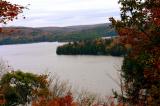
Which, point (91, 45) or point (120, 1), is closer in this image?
point (120, 1)

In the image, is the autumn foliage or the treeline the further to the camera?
the treeline

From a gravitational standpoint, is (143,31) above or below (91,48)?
above

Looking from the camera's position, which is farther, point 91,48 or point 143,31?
point 91,48

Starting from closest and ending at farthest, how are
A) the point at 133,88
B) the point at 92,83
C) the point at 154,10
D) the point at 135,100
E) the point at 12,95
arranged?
the point at 154,10
the point at 135,100
the point at 133,88
the point at 12,95
the point at 92,83

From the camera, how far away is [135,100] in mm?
30266

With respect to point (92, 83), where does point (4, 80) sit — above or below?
above

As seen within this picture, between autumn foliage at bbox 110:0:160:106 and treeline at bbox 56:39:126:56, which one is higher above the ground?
autumn foliage at bbox 110:0:160:106

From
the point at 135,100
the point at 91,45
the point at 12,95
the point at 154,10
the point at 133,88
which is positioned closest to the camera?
the point at 154,10

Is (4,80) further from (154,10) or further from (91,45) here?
(91,45)

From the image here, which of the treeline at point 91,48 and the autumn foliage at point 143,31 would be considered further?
the treeline at point 91,48

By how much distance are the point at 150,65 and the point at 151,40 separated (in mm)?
915

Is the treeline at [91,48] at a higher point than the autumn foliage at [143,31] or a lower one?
lower

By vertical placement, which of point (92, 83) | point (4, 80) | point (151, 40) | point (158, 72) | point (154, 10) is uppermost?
point (154, 10)

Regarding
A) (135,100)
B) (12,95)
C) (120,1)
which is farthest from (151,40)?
(12,95)
